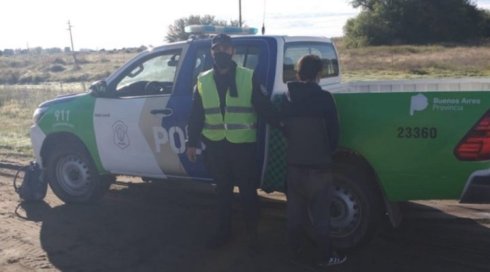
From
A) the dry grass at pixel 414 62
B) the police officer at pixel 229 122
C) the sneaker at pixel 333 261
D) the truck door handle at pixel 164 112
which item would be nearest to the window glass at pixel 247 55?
the police officer at pixel 229 122

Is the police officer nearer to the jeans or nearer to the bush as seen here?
the jeans

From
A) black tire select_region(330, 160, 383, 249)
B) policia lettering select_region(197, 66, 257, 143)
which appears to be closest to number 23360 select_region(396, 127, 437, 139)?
black tire select_region(330, 160, 383, 249)

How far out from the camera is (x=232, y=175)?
5.70 metres

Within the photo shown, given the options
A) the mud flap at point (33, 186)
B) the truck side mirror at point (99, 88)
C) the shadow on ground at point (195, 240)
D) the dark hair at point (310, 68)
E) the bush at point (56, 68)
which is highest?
the dark hair at point (310, 68)

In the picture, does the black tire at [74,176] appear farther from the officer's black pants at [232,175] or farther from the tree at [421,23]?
the tree at [421,23]

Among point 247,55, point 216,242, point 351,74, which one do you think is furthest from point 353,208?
point 351,74

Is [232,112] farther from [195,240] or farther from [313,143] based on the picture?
[195,240]

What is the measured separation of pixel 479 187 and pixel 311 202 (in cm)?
135

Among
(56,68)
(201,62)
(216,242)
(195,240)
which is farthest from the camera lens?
(56,68)

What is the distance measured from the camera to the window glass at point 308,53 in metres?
6.16

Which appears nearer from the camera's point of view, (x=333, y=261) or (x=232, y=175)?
(x=333, y=261)

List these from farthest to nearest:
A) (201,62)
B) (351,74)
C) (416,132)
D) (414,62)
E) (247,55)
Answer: (414,62)
(351,74)
(201,62)
(247,55)
(416,132)

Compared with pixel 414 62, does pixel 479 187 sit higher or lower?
higher

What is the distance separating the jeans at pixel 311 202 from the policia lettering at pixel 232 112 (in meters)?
0.57
